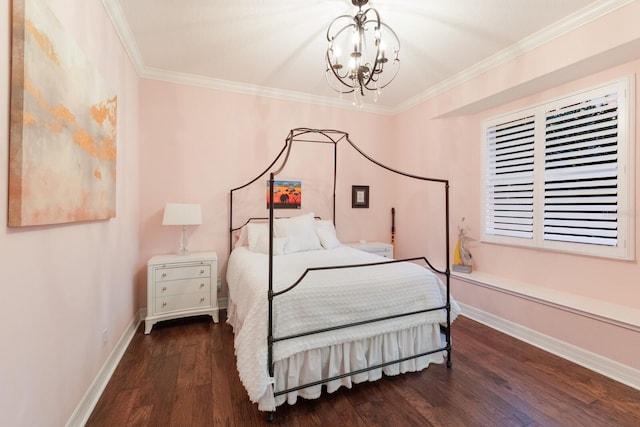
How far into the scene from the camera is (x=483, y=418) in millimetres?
1733

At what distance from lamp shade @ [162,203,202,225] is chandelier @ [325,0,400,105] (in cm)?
198

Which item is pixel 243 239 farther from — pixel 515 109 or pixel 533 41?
pixel 533 41

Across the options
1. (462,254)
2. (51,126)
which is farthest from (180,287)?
(462,254)

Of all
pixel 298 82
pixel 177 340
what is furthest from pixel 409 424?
pixel 298 82

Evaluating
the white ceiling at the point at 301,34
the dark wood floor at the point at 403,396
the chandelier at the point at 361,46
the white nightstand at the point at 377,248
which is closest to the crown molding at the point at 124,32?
the white ceiling at the point at 301,34

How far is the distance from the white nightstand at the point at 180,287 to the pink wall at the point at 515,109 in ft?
9.36

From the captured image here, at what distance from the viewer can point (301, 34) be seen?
260cm

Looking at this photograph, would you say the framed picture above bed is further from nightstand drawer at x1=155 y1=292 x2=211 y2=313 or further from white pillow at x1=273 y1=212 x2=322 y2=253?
nightstand drawer at x1=155 y1=292 x2=211 y2=313

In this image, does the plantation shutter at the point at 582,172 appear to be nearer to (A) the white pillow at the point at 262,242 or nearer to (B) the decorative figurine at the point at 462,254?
(B) the decorative figurine at the point at 462,254

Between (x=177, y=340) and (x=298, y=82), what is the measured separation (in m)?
3.12

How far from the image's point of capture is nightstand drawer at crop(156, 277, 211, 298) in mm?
2930

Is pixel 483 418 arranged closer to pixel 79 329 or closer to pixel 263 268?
pixel 263 268

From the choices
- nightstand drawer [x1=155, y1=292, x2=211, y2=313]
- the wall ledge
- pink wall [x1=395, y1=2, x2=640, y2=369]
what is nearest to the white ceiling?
pink wall [x1=395, y1=2, x2=640, y2=369]

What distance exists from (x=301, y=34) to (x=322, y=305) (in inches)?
90.8
